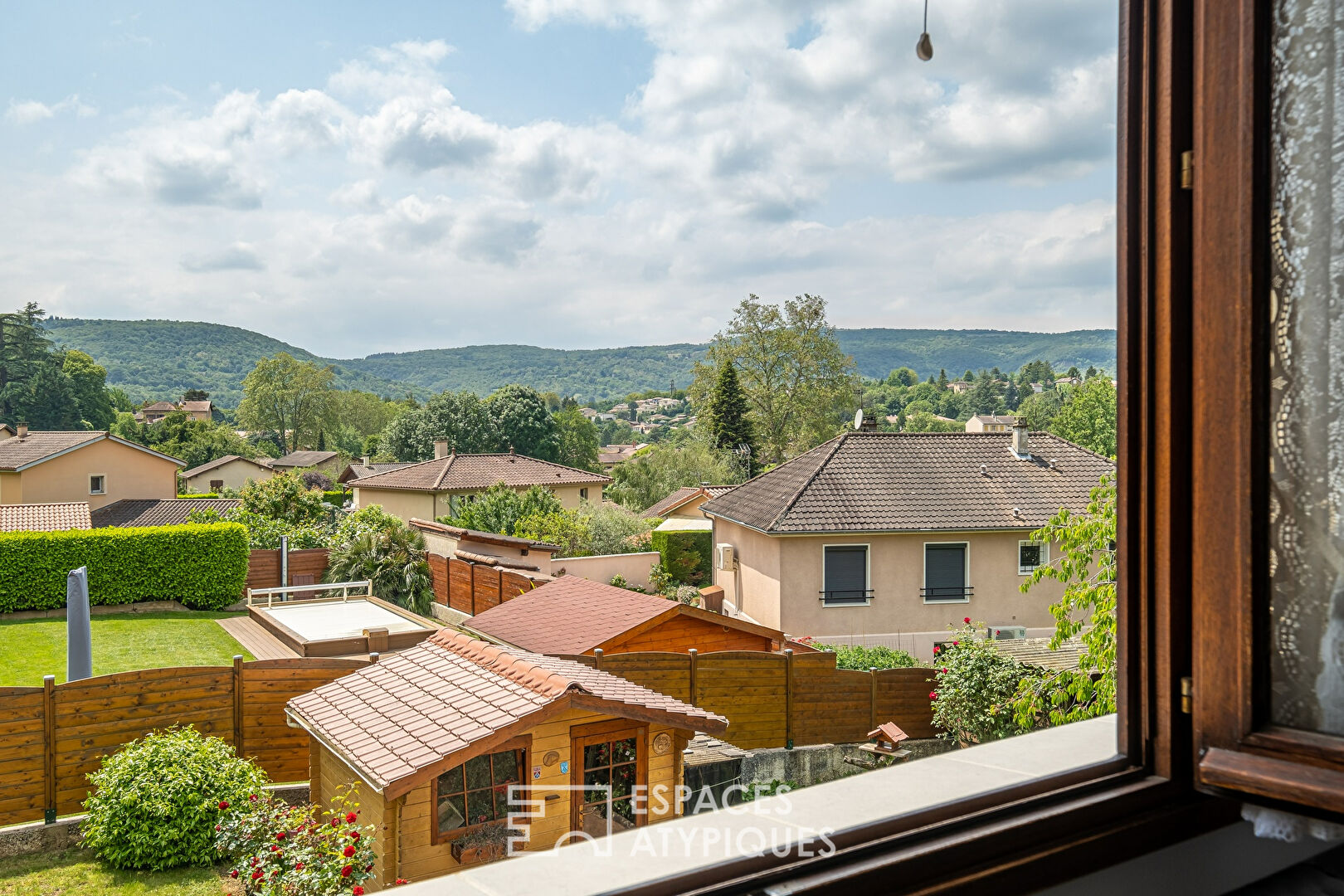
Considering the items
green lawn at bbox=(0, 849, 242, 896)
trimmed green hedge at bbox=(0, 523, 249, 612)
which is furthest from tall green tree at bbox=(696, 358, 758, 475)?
green lawn at bbox=(0, 849, 242, 896)

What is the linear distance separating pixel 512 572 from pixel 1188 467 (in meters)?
10.3

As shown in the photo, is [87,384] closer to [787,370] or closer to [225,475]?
[225,475]

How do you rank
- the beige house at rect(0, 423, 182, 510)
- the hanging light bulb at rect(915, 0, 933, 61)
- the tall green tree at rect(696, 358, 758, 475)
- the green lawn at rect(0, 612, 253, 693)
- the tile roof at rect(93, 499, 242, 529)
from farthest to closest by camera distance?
the tall green tree at rect(696, 358, 758, 475)
the tile roof at rect(93, 499, 242, 529)
the beige house at rect(0, 423, 182, 510)
the green lawn at rect(0, 612, 253, 693)
the hanging light bulb at rect(915, 0, 933, 61)

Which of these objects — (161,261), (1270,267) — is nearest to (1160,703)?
(1270,267)

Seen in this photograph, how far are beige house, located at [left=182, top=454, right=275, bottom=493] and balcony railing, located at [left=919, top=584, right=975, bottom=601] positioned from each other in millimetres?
15791

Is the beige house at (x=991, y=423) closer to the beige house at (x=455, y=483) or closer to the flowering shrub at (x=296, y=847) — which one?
the beige house at (x=455, y=483)

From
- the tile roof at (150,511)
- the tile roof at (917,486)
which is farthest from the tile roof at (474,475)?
the tile roof at (917,486)

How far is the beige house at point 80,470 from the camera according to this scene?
1395 centimetres

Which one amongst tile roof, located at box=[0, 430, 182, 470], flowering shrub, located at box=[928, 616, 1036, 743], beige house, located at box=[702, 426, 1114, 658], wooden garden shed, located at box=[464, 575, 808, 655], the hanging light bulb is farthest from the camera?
tile roof, located at box=[0, 430, 182, 470]

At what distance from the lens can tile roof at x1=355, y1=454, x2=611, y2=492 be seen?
20547 millimetres

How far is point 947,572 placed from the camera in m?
11.0

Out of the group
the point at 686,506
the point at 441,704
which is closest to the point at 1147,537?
the point at 441,704

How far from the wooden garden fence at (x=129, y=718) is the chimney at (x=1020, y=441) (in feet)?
31.8

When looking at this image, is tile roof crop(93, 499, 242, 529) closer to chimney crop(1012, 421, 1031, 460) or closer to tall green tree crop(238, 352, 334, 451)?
tall green tree crop(238, 352, 334, 451)
